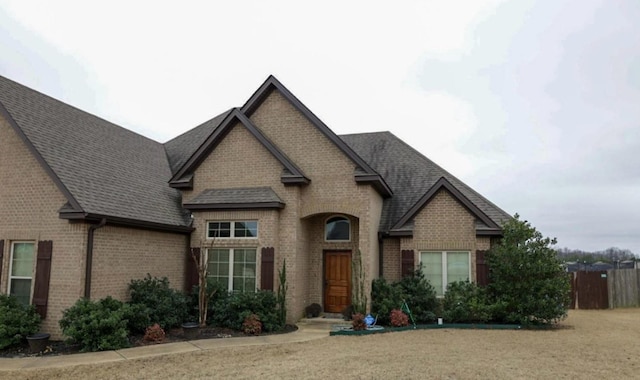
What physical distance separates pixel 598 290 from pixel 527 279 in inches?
395

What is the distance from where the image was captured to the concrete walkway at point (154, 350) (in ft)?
30.9

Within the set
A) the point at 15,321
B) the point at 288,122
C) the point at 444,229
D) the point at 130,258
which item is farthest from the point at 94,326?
the point at 444,229

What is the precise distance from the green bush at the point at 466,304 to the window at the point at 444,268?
0.51 metres

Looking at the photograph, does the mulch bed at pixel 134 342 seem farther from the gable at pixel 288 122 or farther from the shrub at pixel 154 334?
the gable at pixel 288 122

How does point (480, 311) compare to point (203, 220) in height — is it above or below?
below

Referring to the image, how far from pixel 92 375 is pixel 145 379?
116 cm

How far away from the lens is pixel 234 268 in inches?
590

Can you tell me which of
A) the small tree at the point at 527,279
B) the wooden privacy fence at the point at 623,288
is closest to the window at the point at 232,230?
the small tree at the point at 527,279

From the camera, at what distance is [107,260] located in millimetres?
12484

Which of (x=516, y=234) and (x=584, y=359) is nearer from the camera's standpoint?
(x=584, y=359)

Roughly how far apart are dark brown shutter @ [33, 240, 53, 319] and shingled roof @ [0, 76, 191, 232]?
1137mm

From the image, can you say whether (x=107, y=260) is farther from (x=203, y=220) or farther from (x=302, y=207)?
(x=302, y=207)

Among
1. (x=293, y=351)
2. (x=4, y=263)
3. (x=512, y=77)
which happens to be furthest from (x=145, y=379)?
(x=512, y=77)

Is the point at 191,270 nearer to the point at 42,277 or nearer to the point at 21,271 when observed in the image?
the point at 42,277
